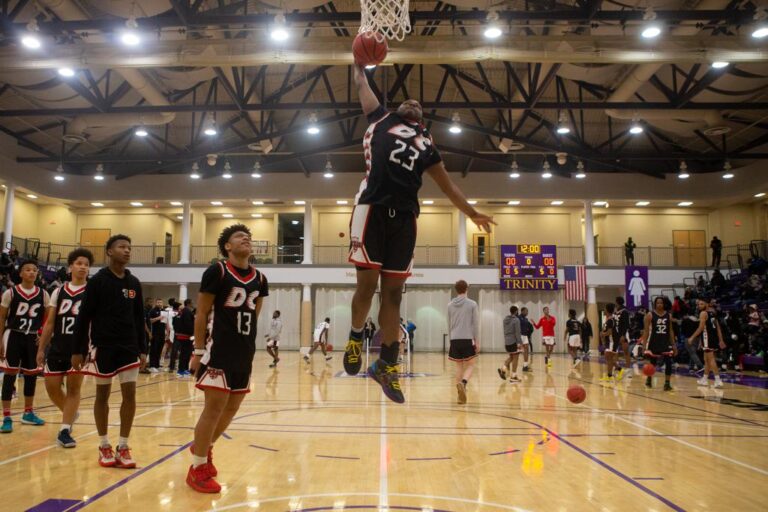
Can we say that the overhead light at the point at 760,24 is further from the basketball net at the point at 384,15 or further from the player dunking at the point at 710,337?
the basketball net at the point at 384,15

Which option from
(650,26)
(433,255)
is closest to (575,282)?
(433,255)

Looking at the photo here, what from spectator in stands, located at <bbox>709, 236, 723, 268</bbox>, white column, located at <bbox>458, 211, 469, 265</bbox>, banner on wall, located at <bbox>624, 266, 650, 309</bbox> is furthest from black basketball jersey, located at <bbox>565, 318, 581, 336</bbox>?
spectator in stands, located at <bbox>709, 236, 723, 268</bbox>

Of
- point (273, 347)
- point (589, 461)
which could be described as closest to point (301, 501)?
point (589, 461)

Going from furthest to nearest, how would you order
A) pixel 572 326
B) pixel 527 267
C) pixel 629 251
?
pixel 629 251 → pixel 527 267 → pixel 572 326

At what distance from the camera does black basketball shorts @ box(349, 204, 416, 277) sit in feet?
10.8

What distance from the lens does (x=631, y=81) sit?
717 inches

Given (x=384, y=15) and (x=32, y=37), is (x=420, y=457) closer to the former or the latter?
(x=384, y=15)

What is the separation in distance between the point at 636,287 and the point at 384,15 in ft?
77.9

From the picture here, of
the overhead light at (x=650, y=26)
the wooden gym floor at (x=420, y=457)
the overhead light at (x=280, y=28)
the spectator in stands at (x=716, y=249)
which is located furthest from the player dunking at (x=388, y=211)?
the spectator in stands at (x=716, y=249)

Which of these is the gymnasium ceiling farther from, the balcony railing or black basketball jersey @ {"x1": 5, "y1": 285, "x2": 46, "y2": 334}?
black basketball jersey @ {"x1": 5, "y1": 285, "x2": 46, "y2": 334}

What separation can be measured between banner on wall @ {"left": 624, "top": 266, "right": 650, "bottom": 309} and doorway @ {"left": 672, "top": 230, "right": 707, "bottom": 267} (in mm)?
5038

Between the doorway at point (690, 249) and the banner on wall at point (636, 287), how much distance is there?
5038mm

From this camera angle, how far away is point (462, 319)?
32.8 ft

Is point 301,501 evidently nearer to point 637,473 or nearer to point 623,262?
point 637,473
